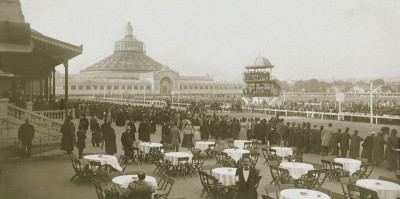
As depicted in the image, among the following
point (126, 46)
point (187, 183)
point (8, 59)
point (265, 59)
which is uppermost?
point (126, 46)

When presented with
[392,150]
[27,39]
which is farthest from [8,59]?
[392,150]

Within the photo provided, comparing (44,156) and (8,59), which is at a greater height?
(8,59)

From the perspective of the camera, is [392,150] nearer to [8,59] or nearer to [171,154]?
[171,154]

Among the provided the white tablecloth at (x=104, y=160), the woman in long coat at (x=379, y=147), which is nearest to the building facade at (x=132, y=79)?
the woman in long coat at (x=379, y=147)

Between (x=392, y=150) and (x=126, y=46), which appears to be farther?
(x=126, y=46)

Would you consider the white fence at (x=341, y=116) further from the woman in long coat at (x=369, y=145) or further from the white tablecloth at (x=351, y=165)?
the white tablecloth at (x=351, y=165)

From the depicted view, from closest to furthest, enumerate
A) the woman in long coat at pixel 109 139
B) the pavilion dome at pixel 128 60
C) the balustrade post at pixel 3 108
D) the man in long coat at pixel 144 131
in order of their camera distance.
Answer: the woman in long coat at pixel 109 139 → the balustrade post at pixel 3 108 → the man in long coat at pixel 144 131 → the pavilion dome at pixel 128 60

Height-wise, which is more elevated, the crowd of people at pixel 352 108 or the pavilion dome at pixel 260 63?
the pavilion dome at pixel 260 63
